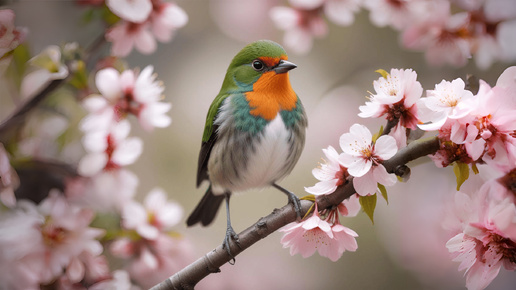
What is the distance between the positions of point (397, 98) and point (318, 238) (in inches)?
6.3

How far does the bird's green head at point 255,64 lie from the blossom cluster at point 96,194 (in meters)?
0.10

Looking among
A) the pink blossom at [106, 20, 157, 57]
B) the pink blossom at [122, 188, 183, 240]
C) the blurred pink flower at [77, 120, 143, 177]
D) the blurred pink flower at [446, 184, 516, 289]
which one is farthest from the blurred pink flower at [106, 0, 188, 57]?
the blurred pink flower at [446, 184, 516, 289]

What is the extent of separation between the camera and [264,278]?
106 centimetres

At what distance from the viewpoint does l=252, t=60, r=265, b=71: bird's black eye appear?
1.91 feet

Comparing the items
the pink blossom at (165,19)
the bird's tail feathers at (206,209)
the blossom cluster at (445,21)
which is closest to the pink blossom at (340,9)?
the blossom cluster at (445,21)

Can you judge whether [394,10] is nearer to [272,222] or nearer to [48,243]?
[272,222]

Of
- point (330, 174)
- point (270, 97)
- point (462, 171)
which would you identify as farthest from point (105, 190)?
point (462, 171)

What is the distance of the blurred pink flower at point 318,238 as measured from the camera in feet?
1.52

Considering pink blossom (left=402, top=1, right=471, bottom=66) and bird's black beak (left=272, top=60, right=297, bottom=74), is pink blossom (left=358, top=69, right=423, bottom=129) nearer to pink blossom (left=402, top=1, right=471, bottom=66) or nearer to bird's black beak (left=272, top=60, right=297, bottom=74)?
bird's black beak (left=272, top=60, right=297, bottom=74)

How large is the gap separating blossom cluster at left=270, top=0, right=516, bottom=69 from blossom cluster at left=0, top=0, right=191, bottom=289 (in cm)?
21

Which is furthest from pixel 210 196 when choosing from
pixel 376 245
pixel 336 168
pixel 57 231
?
pixel 376 245

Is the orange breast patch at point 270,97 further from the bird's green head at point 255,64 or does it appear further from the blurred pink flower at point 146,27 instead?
the blurred pink flower at point 146,27

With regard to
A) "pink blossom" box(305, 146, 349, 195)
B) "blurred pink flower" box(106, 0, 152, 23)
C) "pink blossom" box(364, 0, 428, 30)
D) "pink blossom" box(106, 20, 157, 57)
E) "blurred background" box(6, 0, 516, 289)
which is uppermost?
"blurred pink flower" box(106, 0, 152, 23)

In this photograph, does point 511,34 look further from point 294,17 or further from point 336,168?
point 336,168
